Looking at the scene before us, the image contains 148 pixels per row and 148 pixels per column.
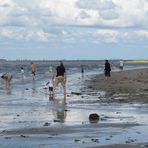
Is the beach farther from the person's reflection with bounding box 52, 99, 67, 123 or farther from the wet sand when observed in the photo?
the wet sand

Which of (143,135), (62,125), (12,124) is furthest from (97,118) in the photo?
(143,135)

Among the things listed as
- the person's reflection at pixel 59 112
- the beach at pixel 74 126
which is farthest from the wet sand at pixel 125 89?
the person's reflection at pixel 59 112

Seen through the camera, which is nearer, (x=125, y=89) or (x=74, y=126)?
(x=74, y=126)

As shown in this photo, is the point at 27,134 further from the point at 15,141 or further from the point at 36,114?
the point at 36,114

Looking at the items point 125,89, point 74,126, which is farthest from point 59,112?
point 125,89

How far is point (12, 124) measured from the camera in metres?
16.1

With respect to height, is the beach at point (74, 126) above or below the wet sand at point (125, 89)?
below

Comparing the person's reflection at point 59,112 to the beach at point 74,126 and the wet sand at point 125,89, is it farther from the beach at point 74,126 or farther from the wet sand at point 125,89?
the wet sand at point 125,89

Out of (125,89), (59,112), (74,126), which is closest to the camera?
(74,126)

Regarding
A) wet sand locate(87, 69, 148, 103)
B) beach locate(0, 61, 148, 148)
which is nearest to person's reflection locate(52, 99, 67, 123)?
beach locate(0, 61, 148, 148)

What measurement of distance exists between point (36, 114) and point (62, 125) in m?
3.55

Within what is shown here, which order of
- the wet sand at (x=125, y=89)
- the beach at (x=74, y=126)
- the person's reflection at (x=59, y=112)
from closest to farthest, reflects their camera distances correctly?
the beach at (x=74, y=126) → the person's reflection at (x=59, y=112) → the wet sand at (x=125, y=89)

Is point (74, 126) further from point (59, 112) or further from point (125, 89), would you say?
point (125, 89)

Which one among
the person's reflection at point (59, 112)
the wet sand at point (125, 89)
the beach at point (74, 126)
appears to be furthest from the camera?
the wet sand at point (125, 89)
